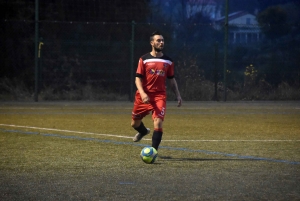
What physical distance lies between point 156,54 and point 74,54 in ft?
52.3

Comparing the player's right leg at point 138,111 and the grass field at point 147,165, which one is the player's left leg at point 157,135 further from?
the player's right leg at point 138,111

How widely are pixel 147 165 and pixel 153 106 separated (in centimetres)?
121

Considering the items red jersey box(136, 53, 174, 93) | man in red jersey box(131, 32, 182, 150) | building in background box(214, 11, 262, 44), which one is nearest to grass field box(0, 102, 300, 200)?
man in red jersey box(131, 32, 182, 150)

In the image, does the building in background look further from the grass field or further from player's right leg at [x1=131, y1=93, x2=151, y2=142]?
player's right leg at [x1=131, y1=93, x2=151, y2=142]

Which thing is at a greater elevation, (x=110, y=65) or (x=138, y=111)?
(x=110, y=65)

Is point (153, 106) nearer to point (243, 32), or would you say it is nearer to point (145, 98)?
point (145, 98)

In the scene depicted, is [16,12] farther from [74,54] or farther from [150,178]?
[150,178]

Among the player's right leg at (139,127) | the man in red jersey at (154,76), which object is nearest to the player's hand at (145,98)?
the man in red jersey at (154,76)

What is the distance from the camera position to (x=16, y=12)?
88.0 feet

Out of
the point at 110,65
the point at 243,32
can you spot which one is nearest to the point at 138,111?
the point at 110,65

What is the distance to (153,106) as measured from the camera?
1034 centimetres

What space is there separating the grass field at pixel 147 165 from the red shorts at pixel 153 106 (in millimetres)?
614

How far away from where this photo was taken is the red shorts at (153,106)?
1018cm

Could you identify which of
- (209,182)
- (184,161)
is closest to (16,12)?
(184,161)
